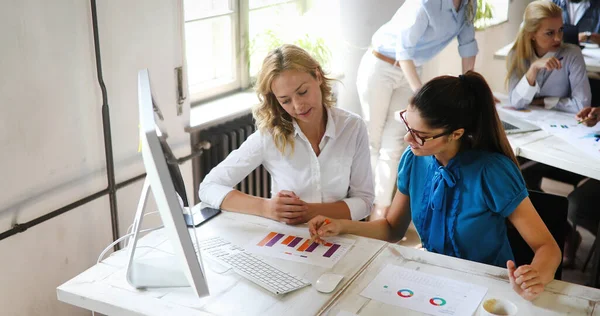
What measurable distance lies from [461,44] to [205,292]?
2584 mm

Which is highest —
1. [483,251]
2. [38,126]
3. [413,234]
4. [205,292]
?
[38,126]

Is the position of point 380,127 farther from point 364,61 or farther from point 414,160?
point 414,160

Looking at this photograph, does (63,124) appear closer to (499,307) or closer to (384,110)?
A: (499,307)

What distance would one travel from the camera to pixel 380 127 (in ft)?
12.1

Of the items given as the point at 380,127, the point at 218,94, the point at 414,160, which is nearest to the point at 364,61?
the point at 380,127

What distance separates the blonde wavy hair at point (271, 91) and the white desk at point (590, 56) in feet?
6.77

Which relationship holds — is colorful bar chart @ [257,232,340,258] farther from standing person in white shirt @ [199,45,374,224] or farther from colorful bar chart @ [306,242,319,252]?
standing person in white shirt @ [199,45,374,224]

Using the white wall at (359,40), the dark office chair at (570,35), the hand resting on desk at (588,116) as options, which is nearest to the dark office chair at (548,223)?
the hand resting on desk at (588,116)

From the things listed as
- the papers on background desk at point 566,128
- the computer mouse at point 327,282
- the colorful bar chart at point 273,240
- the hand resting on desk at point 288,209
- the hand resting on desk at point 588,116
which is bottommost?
the computer mouse at point 327,282

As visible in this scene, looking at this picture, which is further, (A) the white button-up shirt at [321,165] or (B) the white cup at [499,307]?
(A) the white button-up shirt at [321,165]

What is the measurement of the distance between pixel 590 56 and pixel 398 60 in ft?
5.11

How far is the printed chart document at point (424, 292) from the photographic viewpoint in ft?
5.45

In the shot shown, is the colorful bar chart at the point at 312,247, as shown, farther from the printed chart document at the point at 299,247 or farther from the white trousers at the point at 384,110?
the white trousers at the point at 384,110

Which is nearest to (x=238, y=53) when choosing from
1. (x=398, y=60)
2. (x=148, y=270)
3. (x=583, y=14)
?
(x=398, y=60)
